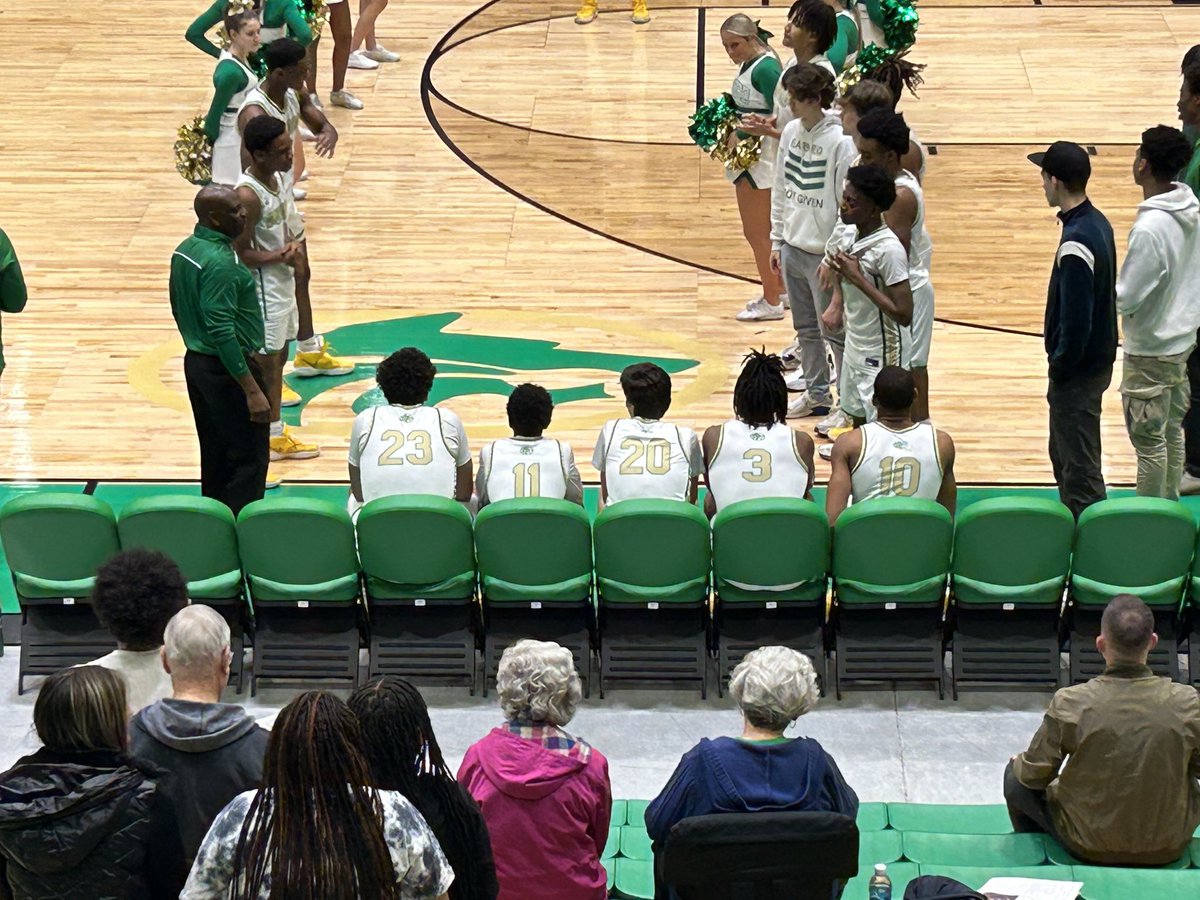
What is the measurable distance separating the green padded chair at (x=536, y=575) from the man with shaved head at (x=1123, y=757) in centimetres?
177

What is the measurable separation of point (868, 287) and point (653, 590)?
5.65 feet

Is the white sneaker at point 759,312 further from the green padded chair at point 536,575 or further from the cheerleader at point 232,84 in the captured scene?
the green padded chair at point 536,575

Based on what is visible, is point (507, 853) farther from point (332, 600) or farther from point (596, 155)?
point (596, 155)

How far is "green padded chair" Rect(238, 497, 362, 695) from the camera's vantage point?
6.04m

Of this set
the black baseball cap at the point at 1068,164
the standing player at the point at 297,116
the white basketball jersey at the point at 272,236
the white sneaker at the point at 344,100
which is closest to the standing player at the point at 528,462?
the white basketball jersey at the point at 272,236

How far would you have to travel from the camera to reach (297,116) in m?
9.11

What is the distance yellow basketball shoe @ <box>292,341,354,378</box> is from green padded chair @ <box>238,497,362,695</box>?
9.25 feet

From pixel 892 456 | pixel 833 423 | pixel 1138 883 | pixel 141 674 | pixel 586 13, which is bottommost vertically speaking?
pixel 1138 883

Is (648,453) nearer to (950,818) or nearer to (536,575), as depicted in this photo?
(536,575)

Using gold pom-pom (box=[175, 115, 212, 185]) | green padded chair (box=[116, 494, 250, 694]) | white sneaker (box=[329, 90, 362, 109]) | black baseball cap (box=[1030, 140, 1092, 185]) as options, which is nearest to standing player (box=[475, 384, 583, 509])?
green padded chair (box=[116, 494, 250, 694])

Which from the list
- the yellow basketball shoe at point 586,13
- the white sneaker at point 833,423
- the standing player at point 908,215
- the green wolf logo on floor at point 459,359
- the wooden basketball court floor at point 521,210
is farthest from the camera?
the yellow basketball shoe at point 586,13

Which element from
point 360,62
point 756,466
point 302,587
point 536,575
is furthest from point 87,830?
point 360,62

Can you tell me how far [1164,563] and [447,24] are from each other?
30.7 feet

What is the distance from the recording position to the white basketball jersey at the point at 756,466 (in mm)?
6320
